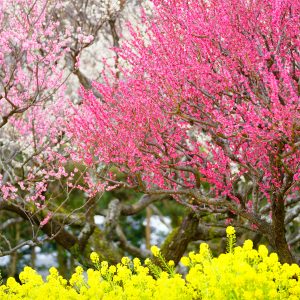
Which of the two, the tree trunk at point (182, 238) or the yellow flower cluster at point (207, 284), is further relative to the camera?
the tree trunk at point (182, 238)

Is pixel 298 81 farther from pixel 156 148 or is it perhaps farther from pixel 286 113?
pixel 156 148

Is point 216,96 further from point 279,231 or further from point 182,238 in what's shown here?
point 182,238

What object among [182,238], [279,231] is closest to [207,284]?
[279,231]

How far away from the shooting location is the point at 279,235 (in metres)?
8.82

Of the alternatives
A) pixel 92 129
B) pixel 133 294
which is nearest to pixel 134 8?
pixel 92 129

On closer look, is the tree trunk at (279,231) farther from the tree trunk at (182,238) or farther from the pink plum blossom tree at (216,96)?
the tree trunk at (182,238)

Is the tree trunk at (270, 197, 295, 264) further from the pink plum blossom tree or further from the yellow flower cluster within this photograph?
the yellow flower cluster

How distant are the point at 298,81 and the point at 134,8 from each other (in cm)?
948

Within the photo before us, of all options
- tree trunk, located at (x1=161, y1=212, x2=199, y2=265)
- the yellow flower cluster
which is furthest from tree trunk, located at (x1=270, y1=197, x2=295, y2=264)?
tree trunk, located at (x1=161, y1=212, x2=199, y2=265)

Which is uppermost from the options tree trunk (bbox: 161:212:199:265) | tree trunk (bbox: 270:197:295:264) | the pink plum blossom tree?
the pink plum blossom tree

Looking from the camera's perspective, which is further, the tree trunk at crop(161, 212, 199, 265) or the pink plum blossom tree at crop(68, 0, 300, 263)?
the tree trunk at crop(161, 212, 199, 265)

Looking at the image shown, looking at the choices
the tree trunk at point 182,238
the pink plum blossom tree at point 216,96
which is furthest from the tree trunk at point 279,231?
the tree trunk at point 182,238

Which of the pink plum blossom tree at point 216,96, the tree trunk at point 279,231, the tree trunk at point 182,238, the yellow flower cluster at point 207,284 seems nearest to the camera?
the yellow flower cluster at point 207,284

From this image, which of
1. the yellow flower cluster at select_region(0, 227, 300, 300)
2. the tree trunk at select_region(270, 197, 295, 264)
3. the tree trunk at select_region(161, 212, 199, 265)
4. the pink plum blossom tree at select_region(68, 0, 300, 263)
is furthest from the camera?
the tree trunk at select_region(161, 212, 199, 265)
